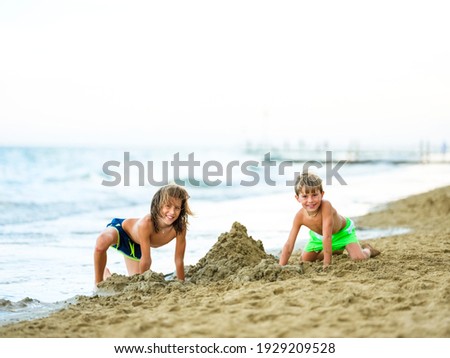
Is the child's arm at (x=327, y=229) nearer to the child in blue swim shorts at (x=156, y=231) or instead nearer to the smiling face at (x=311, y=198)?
the smiling face at (x=311, y=198)

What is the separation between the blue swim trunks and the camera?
15.9 ft

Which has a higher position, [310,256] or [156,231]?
[156,231]

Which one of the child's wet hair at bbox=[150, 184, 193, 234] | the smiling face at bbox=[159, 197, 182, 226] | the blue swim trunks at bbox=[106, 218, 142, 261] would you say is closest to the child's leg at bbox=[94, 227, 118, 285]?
the blue swim trunks at bbox=[106, 218, 142, 261]

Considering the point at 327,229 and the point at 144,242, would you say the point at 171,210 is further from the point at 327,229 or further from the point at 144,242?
the point at 327,229

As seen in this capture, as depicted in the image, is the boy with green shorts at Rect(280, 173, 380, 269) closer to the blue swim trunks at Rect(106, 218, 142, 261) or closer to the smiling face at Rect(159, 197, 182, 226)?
the smiling face at Rect(159, 197, 182, 226)

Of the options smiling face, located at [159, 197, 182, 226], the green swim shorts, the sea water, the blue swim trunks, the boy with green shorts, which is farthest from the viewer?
the green swim shorts

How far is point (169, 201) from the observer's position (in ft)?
14.4

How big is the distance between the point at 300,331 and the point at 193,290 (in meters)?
1.27

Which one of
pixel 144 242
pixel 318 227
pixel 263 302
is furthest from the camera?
pixel 318 227

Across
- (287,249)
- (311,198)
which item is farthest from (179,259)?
(311,198)

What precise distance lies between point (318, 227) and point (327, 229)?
0.75 feet

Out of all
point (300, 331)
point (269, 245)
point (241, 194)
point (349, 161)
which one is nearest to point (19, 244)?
point (269, 245)
